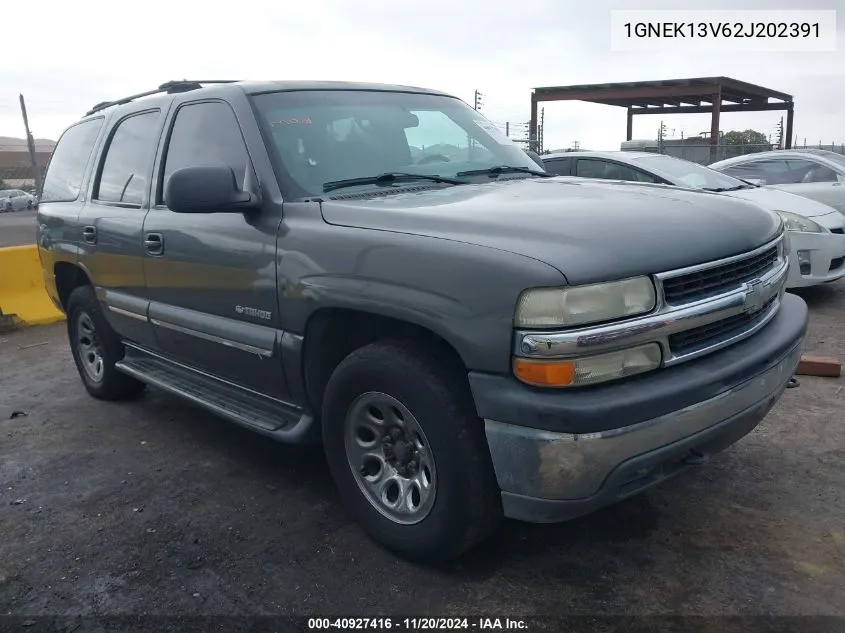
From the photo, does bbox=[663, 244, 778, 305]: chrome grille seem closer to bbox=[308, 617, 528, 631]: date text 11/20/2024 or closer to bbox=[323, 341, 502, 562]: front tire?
bbox=[323, 341, 502, 562]: front tire

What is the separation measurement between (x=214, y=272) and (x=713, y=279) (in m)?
2.23

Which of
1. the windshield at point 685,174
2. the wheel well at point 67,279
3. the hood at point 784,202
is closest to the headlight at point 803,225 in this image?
the hood at point 784,202

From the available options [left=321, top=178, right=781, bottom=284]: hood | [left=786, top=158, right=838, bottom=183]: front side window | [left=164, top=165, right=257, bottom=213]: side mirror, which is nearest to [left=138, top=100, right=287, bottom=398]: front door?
[left=164, top=165, right=257, bottom=213]: side mirror

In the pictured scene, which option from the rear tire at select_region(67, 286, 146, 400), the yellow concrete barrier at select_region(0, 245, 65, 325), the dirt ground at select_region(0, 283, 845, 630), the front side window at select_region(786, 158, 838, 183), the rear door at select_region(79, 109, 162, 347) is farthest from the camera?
the front side window at select_region(786, 158, 838, 183)

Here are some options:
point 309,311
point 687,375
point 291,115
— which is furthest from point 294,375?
point 687,375

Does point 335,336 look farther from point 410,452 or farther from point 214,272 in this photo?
point 214,272

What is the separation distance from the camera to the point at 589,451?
2.32 metres

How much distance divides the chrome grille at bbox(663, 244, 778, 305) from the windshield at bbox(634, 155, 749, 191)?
4.24m

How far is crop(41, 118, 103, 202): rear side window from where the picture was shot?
506 centimetres

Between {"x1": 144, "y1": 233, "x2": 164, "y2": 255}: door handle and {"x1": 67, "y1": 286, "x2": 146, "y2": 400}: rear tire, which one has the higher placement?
{"x1": 144, "y1": 233, "x2": 164, "y2": 255}: door handle

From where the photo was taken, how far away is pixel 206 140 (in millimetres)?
3775

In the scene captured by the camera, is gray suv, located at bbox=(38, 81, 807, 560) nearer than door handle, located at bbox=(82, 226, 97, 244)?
Yes

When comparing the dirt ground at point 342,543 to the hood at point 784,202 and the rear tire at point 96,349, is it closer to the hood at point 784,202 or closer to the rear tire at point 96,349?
the rear tire at point 96,349

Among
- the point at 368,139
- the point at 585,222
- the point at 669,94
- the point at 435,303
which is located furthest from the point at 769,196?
the point at 669,94
